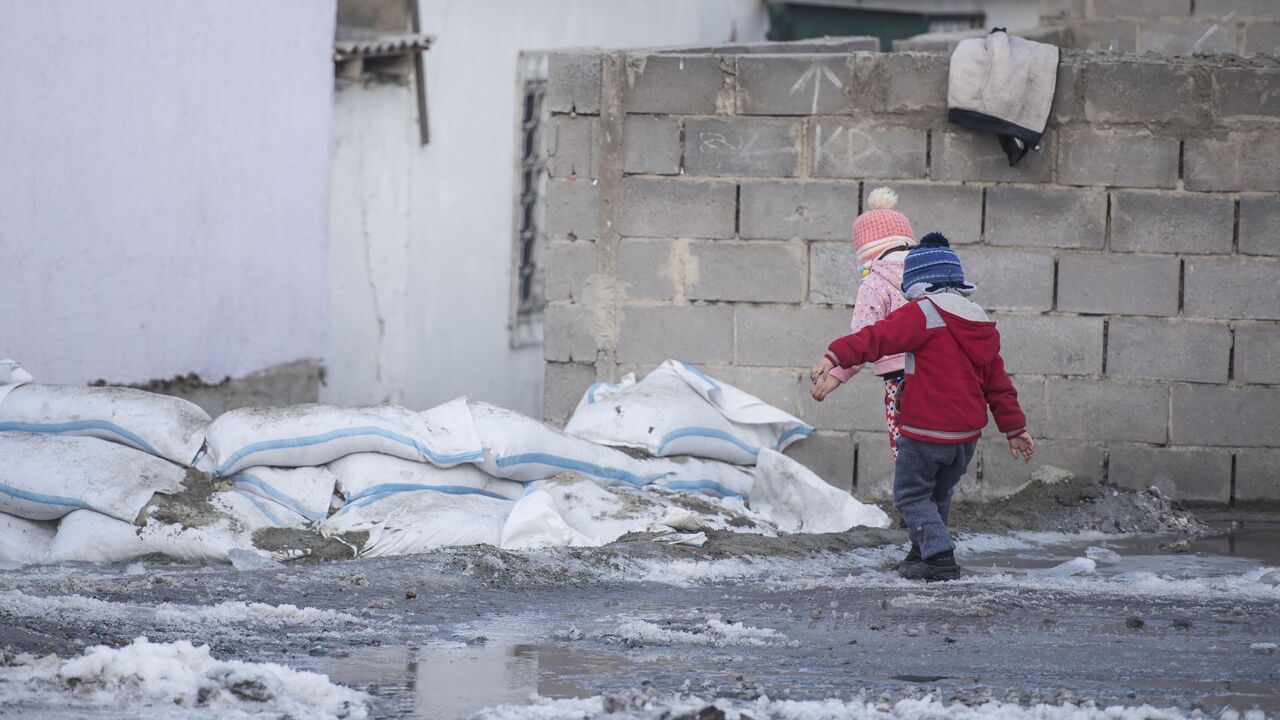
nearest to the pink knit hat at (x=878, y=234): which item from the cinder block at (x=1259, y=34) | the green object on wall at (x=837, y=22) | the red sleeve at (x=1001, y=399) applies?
the red sleeve at (x=1001, y=399)

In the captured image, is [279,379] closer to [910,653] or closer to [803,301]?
[803,301]

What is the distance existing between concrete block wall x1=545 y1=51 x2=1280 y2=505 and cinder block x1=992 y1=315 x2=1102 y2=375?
0.4 inches

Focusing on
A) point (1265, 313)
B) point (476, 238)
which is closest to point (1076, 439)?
point (1265, 313)

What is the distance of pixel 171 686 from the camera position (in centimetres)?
347

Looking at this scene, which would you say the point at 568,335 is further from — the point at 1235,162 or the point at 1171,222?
the point at 1235,162

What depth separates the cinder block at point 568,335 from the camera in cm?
718

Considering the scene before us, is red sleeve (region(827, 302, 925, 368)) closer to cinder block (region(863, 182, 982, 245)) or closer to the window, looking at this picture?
cinder block (region(863, 182, 982, 245))

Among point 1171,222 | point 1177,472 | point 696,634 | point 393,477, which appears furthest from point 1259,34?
point 696,634

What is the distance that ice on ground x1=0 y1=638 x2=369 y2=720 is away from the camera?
3428mm

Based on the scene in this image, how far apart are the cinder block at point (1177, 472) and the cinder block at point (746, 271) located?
5.41 ft

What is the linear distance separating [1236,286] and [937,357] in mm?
2308

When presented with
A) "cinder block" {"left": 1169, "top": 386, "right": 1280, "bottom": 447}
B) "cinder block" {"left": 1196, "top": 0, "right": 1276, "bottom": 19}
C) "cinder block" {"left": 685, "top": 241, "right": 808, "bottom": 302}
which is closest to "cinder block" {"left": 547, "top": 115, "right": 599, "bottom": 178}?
"cinder block" {"left": 685, "top": 241, "right": 808, "bottom": 302}

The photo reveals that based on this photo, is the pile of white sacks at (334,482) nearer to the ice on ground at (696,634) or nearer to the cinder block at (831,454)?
the cinder block at (831,454)

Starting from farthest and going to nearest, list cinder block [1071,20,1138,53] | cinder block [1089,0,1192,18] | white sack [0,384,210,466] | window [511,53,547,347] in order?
window [511,53,547,347] < cinder block [1071,20,1138,53] < cinder block [1089,0,1192,18] < white sack [0,384,210,466]
